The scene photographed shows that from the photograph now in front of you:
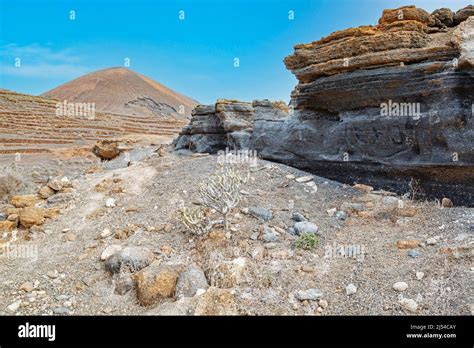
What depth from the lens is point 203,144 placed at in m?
14.0

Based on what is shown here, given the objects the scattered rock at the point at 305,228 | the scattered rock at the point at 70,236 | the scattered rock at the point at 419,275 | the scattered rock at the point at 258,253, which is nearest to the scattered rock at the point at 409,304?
the scattered rock at the point at 419,275

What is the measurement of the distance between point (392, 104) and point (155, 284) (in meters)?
6.13

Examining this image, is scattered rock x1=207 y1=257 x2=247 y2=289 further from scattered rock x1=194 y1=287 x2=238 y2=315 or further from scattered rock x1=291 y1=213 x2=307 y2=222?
scattered rock x1=291 y1=213 x2=307 y2=222

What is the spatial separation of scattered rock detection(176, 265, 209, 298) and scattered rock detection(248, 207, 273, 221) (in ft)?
7.07

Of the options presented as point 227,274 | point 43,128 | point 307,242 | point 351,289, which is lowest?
point 351,289

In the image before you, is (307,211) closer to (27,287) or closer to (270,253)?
(270,253)

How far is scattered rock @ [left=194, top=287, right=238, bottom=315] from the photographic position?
433cm

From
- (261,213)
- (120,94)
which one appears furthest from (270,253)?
(120,94)

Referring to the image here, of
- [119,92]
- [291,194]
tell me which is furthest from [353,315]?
[119,92]

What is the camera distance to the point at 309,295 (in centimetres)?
463

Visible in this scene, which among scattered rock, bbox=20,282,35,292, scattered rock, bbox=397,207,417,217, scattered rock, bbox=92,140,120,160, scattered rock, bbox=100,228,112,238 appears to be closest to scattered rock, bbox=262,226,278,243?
scattered rock, bbox=397,207,417,217

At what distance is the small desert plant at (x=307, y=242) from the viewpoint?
5938mm

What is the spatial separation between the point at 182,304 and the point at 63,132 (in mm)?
31072

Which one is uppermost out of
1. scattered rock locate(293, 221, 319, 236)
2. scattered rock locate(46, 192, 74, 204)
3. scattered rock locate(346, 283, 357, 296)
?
scattered rock locate(46, 192, 74, 204)
